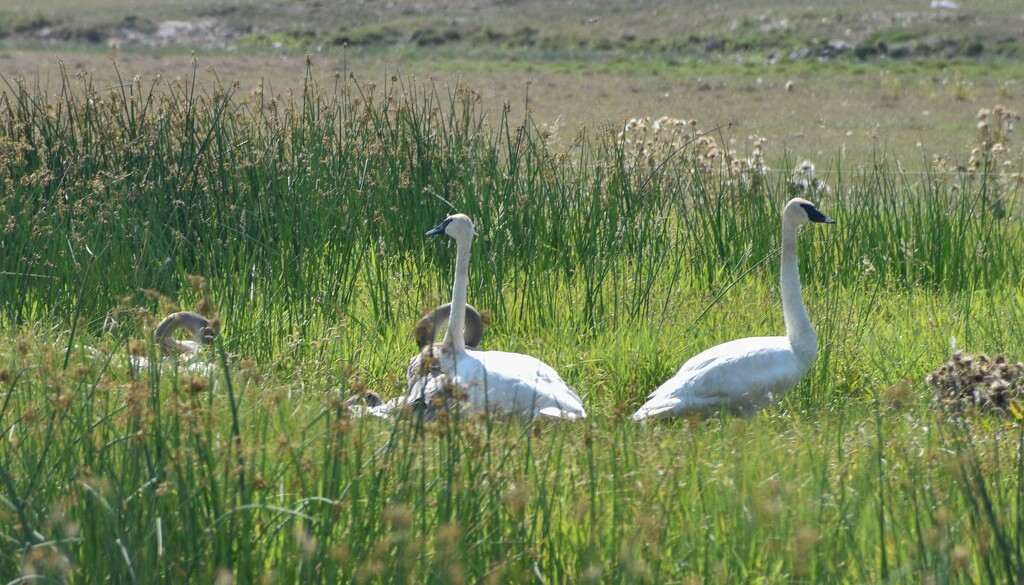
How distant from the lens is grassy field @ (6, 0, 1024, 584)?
295cm

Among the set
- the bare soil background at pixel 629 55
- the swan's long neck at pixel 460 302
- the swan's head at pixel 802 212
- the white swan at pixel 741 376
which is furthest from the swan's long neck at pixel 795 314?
the bare soil background at pixel 629 55

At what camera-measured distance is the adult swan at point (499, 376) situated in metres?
4.75

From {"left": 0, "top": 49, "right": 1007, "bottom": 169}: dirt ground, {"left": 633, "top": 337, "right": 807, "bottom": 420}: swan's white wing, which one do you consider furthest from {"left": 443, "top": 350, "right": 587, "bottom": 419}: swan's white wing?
{"left": 0, "top": 49, "right": 1007, "bottom": 169}: dirt ground

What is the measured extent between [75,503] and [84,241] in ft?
8.76

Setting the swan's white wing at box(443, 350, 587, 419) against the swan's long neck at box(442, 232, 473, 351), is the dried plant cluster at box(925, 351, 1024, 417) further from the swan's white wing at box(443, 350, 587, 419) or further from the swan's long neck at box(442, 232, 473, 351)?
the swan's long neck at box(442, 232, 473, 351)

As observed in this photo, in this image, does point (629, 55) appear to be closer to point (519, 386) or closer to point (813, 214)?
point (813, 214)

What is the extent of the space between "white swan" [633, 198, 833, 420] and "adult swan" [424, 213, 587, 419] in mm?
367

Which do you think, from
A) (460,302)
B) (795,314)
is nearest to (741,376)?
(795,314)

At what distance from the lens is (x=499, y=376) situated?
4961mm

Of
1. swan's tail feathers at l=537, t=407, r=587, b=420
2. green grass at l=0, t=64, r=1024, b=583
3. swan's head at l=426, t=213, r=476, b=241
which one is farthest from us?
swan's head at l=426, t=213, r=476, b=241

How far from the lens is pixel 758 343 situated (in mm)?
5105

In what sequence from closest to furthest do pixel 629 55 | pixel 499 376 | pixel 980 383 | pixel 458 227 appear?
pixel 980 383, pixel 499 376, pixel 458 227, pixel 629 55

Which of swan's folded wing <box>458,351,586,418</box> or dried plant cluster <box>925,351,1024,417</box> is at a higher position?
dried plant cluster <box>925,351,1024,417</box>

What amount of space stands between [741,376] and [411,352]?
59.0 inches
